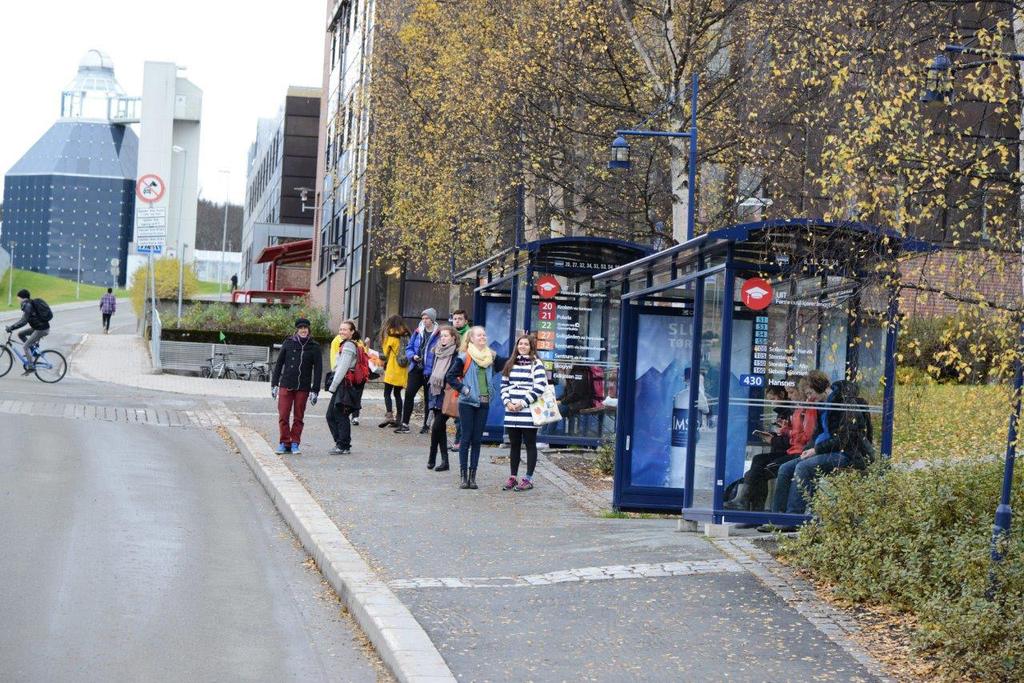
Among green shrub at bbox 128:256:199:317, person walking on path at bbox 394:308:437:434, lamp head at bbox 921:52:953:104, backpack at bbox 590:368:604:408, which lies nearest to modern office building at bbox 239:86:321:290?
green shrub at bbox 128:256:199:317

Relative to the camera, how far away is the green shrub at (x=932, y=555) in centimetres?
720

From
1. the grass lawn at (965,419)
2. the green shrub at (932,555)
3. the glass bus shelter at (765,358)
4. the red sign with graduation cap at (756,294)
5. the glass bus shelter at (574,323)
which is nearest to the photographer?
the green shrub at (932,555)

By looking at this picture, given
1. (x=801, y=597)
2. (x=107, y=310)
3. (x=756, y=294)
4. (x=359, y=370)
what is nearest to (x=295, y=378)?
(x=359, y=370)

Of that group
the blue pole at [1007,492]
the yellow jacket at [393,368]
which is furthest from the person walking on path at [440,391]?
the blue pole at [1007,492]

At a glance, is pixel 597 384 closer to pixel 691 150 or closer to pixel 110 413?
pixel 691 150

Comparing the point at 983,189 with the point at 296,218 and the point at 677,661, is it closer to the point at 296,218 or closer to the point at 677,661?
the point at 677,661

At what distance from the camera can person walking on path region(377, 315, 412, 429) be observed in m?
21.6

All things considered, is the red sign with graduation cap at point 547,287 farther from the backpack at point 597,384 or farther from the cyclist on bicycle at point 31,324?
the cyclist on bicycle at point 31,324

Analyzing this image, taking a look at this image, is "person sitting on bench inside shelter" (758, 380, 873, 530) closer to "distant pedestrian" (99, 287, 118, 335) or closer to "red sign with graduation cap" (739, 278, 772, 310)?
"red sign with graduation cap" (739, 278, 772, 310)

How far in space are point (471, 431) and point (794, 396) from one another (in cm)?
456

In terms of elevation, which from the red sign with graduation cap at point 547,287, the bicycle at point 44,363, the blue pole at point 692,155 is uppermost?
the blue pole at point 692,155

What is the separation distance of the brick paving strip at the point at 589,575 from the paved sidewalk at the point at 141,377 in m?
17.3

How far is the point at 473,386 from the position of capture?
51.1ft

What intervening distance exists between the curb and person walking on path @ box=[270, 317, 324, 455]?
209cm
